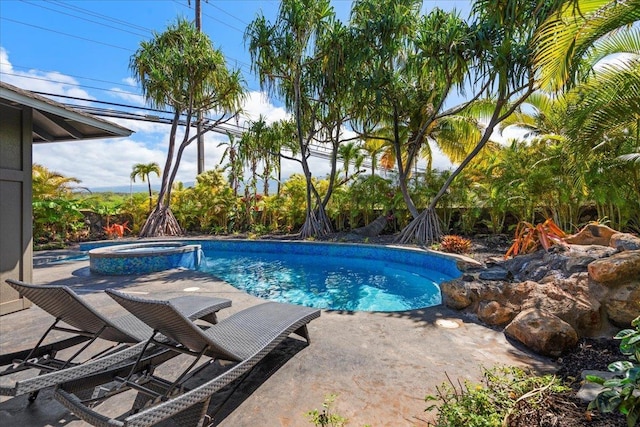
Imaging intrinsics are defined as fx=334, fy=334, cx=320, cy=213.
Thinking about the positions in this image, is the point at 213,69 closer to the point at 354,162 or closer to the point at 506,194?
the point at 354,162

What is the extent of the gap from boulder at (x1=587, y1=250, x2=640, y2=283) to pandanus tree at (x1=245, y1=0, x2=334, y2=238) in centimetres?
942

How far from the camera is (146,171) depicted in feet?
47.5

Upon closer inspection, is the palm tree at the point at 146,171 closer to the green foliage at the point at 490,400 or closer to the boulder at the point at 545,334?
the boulder at the point at 545,334

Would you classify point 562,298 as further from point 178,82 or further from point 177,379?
point 178,82

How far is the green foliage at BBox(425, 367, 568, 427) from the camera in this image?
6.07 feet

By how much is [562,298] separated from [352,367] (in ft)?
8.29

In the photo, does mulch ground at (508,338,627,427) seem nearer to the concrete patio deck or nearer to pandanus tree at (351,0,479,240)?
the concrete patio deck

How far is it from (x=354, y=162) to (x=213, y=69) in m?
6.67

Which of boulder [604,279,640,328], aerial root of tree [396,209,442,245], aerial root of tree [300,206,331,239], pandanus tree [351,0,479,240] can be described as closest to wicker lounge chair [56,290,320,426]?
boulder [604,279,640,328]

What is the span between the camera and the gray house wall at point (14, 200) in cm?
413

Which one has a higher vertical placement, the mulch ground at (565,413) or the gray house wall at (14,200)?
the gray house wall at (14,200)

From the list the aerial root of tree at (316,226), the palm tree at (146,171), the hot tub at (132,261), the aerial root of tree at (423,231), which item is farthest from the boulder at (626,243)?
the palm tree at (146,171)

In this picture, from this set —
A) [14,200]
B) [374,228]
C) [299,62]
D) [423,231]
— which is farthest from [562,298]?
[299,62]

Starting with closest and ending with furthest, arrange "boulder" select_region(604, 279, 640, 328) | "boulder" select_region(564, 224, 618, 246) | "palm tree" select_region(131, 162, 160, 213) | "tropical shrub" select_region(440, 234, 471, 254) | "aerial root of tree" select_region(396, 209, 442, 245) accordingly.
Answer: "boulder" select_region(604, 279, 640, 328)
"boulder" select_region(564, 224, 618, 246)
"tropical shrub" select_region(440, 234, 471, 254)
"aerial root of tree" select_region(396, 209, 442, 245)
"palm tree" select_region(131, 162, 160, 213)
